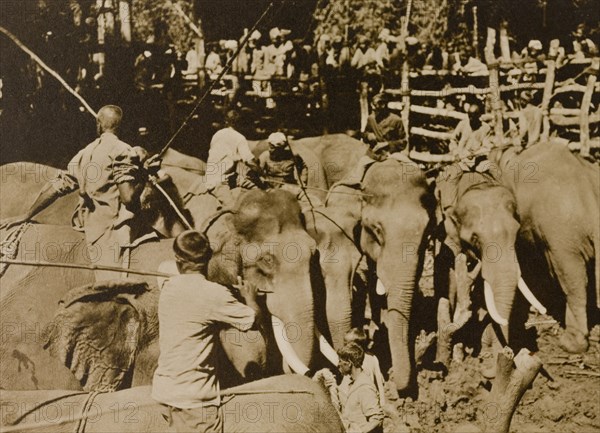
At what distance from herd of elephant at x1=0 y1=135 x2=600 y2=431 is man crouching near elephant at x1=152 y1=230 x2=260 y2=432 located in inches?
30.2

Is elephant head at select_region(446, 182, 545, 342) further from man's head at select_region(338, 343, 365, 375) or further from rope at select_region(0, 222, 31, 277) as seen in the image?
rope at select_region(0, 222, 31, 277)

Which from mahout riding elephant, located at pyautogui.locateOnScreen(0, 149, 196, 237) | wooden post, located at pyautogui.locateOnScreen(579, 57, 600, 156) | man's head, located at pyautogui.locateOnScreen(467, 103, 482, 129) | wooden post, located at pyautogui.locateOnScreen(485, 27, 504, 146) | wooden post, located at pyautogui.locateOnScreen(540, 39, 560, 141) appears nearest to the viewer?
mahout riding elephant, located at pyautogui.locateOnScreen(0, 149, 196, 237)

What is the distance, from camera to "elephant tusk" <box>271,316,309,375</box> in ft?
24.8

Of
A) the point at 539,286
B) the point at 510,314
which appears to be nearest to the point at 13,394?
the point at 510,314

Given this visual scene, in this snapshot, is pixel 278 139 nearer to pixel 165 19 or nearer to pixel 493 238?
pixel 493 238

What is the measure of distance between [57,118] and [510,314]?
301 inches

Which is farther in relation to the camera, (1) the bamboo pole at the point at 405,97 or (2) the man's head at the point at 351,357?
(1) the bamboo pole at the point at 405,97

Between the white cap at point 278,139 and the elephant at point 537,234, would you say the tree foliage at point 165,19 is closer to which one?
the white cap at point 278,139

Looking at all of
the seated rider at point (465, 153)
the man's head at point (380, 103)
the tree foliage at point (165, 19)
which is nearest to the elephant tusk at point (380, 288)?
the seated rider at point (465, 153)

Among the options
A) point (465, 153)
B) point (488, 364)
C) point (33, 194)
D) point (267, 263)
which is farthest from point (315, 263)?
point (465, 153)

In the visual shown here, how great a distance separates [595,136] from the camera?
14.0 m

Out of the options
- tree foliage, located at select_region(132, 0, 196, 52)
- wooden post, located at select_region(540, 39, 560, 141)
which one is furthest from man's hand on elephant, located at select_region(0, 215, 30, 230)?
tree foliage, located at select_region(132, 0, 196, 52)

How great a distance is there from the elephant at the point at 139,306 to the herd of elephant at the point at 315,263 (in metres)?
0.01

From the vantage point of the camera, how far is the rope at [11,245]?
865 centimetres
